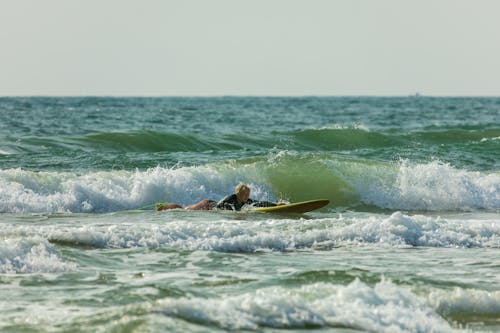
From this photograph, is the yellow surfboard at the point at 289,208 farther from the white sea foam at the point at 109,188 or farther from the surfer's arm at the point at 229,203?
the white sea foam at the point at 109,188

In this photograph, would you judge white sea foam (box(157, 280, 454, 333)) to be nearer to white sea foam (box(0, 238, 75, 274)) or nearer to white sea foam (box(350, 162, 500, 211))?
white sea foam (box(0, 238, 75, 274))

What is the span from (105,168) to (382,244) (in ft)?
36.8

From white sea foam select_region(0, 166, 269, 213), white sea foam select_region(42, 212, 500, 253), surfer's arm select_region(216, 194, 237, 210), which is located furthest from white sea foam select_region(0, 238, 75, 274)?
white sea foam select_region(0, 166, 269, 213)

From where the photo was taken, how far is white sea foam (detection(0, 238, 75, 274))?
9.99m

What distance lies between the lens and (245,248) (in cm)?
1193

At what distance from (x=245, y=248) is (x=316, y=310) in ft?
12.3

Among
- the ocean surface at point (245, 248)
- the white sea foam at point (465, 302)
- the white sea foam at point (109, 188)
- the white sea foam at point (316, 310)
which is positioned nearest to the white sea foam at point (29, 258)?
the ocean surface at point (245, 248)

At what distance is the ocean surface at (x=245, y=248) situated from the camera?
8.10m

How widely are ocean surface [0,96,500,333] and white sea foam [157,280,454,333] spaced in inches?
0.7

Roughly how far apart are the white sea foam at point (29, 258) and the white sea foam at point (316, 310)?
235 centimetres

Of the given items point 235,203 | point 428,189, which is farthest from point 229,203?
point 428,189

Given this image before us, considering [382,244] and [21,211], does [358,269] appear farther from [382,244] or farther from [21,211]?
[21,211]

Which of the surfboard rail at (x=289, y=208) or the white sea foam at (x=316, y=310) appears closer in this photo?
the white sea foam at (x=316, y=310)

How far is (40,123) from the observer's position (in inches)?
1658
